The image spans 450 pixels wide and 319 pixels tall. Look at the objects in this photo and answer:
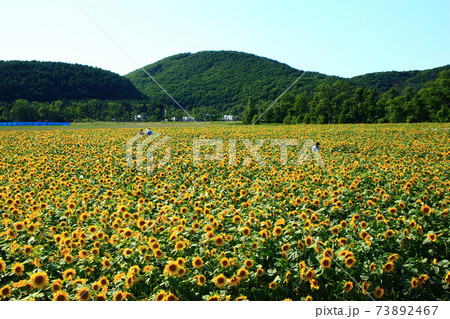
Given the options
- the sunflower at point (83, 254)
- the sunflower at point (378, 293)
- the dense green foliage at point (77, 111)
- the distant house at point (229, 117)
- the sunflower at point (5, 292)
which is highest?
the dense green foliage at point (77, 111)

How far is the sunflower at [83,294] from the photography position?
2.87 meters

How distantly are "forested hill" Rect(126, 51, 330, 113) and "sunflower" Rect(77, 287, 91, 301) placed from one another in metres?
60.3

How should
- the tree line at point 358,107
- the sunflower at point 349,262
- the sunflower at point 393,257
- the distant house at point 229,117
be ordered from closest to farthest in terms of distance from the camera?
the sunflower at point 349,262
the sunflower at point 393,257
the tree line at point 358,107
the distant house at point 229,117

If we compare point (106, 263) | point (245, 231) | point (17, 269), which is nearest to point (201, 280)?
point (245, 231)

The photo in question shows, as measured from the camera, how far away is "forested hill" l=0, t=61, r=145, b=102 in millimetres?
95000

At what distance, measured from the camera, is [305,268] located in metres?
3.34

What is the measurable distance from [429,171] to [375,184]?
237 centimetres

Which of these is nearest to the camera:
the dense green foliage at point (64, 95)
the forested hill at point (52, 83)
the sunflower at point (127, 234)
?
the sunflower at point (127, 234)

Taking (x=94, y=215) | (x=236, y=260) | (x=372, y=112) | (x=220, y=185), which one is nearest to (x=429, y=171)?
(x=220, y=185)

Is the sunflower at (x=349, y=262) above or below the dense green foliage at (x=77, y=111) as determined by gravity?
below

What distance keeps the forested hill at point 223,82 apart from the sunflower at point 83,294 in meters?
60.3

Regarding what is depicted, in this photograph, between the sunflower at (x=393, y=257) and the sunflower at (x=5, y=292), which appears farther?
the sunflower at (x=393, y=257)

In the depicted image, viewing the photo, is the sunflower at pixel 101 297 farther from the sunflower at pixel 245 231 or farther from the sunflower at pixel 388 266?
the sunflower at pixel 388 266

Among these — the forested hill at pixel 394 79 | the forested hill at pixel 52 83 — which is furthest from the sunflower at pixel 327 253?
the forested hill at pixel 52 83
